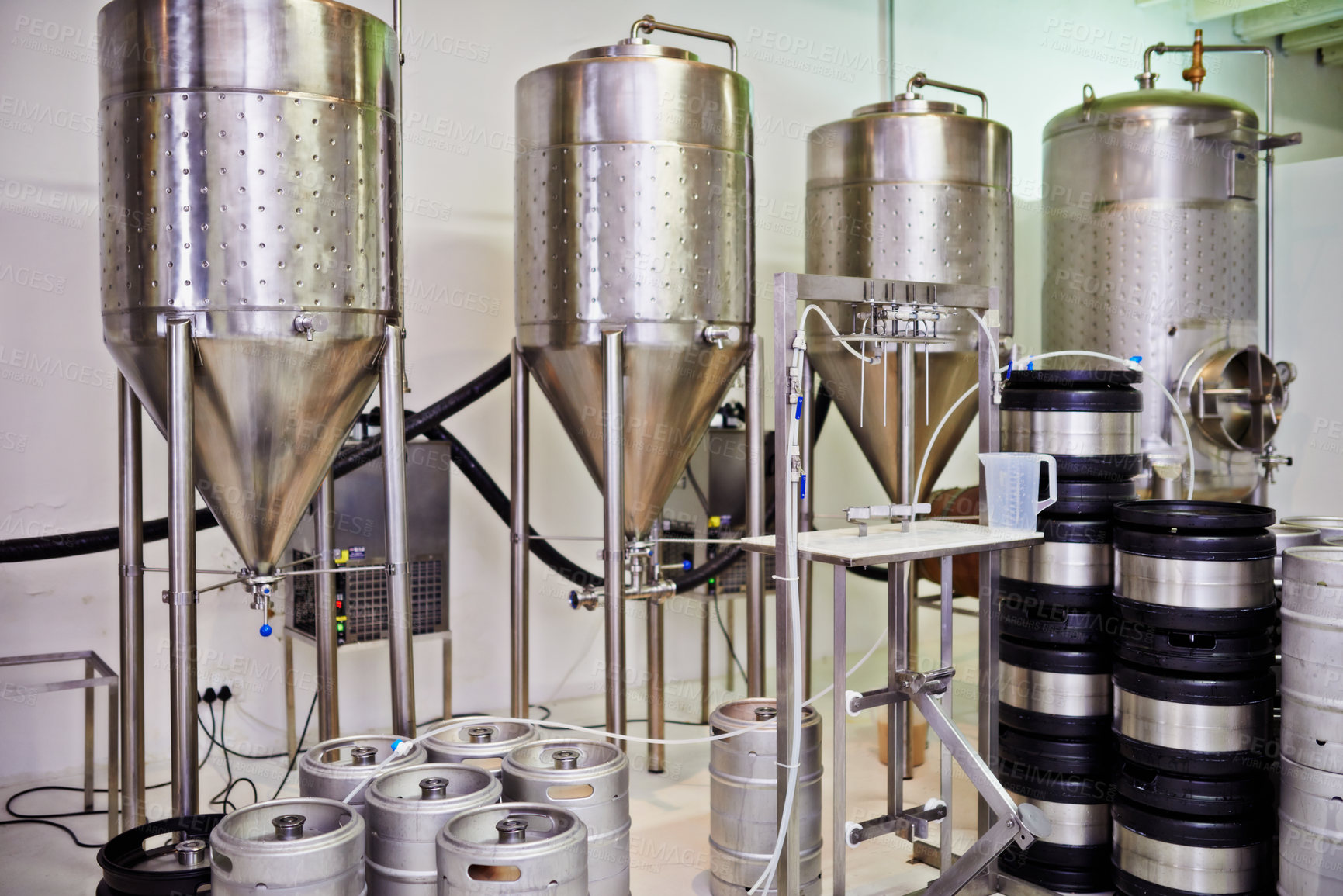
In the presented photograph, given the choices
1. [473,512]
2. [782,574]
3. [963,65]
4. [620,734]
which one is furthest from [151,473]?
[963,65]

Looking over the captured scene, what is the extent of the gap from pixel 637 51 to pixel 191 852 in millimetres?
2333

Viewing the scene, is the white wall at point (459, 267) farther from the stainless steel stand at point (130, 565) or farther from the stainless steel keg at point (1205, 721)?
the stainless steel keg at point (1205, 721)

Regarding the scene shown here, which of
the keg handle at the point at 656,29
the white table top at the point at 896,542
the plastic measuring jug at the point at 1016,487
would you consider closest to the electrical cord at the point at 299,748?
the white table top at the point at 896,542

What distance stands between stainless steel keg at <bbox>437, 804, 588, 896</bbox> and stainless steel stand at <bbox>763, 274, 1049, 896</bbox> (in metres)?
0.50

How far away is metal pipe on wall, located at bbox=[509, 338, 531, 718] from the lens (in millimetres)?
3473

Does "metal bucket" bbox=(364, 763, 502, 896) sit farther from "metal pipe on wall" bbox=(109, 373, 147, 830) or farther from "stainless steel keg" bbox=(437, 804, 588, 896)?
"metal pipe on wall" bbox=(109, 373, 147, 830)

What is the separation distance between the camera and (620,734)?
9.97ft

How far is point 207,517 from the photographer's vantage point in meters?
3.36

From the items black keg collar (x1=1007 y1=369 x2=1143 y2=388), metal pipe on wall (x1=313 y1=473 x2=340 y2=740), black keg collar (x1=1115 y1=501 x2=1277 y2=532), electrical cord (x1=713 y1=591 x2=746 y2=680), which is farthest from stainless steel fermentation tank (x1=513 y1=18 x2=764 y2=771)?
electrical cord (x1=713 y1=591 x2=746 y2=680)

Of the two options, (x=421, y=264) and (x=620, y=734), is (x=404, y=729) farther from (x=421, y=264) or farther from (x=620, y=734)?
(x=421, y=264)

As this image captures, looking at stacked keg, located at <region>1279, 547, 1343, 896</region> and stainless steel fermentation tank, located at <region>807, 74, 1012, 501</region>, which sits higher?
stainless steel fermentation tank, located at <region>807, 74, 1012, 501</region>

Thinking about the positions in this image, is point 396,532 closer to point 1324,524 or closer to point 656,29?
point 656,29

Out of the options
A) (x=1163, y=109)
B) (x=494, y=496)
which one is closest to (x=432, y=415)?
(x=494, y=496)

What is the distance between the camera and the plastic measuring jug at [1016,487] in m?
2.60
